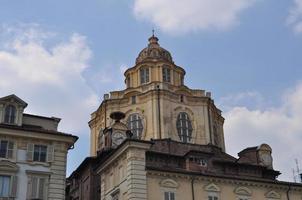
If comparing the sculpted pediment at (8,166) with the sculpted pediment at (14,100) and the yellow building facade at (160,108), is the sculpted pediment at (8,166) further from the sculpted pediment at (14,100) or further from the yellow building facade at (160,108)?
the yellow building facade at (160,108)

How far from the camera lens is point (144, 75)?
7800 cm

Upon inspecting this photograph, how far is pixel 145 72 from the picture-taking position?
7831cm

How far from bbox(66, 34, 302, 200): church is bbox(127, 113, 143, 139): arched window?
13 cm

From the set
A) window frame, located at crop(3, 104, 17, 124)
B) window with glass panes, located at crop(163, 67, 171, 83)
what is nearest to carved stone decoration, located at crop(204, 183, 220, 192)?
window frame, located at crop(3, 104, 17, 124)

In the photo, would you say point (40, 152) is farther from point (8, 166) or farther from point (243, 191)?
point (243, 191)

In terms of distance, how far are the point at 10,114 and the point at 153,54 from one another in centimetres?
4098

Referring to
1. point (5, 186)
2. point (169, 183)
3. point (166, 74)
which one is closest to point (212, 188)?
point (169, 183)

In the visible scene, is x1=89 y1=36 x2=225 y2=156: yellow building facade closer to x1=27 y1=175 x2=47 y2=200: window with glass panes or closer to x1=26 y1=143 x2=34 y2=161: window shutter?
x1=26 y1=143 x2=34 y2=161: window shutter

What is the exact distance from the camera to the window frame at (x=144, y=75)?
77.4 metres

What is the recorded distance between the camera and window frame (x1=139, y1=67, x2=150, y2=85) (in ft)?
254

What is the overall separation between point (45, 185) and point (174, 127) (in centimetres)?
3293

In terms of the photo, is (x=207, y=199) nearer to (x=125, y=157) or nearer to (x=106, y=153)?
(x=125, y=157)

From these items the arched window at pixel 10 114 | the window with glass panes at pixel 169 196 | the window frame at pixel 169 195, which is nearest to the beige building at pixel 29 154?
the arched window at pixel 10 114

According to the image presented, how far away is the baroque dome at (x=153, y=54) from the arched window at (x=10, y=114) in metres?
38.1
